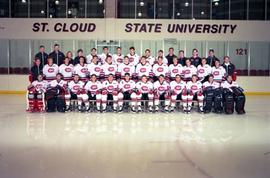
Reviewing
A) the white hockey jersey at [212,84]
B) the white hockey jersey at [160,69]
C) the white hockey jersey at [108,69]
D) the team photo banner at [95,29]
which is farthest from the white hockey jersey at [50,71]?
the team photo banner at [95,29]

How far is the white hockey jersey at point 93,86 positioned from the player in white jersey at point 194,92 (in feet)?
7.64

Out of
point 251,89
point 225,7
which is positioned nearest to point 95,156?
point 251,89

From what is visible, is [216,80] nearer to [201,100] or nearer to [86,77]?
[201,100]

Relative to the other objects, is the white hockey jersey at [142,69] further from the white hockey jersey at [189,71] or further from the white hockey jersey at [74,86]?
the white hockey jersey at [74,86]

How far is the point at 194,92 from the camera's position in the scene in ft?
40.6

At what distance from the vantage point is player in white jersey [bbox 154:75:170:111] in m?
12.3

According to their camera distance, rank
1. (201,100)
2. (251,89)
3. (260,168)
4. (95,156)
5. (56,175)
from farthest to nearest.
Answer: (251,89), (201,100), (95,156), (260,168), (56,175)

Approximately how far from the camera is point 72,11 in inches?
760

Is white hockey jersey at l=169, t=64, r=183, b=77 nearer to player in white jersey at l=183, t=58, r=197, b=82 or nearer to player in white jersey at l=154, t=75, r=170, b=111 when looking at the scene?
player in white jersey at l=183, t=58, r=197, b=82

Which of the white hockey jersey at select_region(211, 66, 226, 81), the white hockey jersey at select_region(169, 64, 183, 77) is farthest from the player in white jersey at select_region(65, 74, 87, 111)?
the white hockey jersey at select_region(211, 66, 226, 81)

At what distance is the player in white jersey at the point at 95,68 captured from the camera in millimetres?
12627

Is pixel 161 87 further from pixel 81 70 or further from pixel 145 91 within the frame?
pixel 81 70

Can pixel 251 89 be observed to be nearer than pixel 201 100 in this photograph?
No

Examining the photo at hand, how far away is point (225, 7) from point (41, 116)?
11008 millimetres
